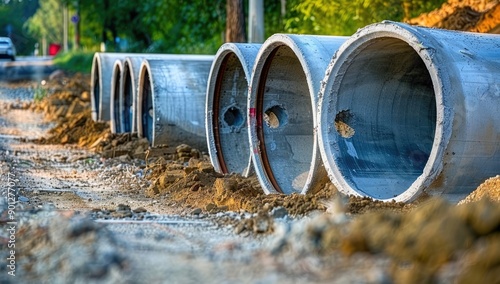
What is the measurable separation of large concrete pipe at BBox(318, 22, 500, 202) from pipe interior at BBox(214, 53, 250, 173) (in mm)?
2640

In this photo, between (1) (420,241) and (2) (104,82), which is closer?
(1) (420,241)

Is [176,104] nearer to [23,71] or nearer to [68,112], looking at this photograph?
[68,112]

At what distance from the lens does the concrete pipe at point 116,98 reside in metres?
15.6

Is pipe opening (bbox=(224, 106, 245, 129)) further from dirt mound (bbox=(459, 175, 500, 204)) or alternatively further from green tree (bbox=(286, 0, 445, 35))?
green tree (bbox=(286, 0, 445, 35))

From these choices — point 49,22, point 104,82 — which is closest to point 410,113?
point 104,82

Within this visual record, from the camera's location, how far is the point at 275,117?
949cm

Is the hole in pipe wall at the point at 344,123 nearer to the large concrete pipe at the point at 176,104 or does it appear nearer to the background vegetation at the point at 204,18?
the large concrete pipe at the point at 176,104

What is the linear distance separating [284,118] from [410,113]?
4.94ft

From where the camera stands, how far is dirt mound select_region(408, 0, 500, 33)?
13.3 metres

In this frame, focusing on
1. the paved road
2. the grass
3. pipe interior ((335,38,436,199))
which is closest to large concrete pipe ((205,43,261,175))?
pipe interior ((335,38,436,199))

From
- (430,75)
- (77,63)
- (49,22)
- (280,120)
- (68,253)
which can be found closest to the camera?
(68,253)

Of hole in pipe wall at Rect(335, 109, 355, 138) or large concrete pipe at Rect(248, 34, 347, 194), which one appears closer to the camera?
hole in pipe wall at Rect(335, 109, 355, 138)

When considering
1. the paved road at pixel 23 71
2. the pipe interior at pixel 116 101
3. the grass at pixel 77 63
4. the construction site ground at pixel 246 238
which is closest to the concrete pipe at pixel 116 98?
the pipe interior at pixel 116 101

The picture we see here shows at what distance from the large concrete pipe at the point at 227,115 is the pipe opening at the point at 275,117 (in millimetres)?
1035
